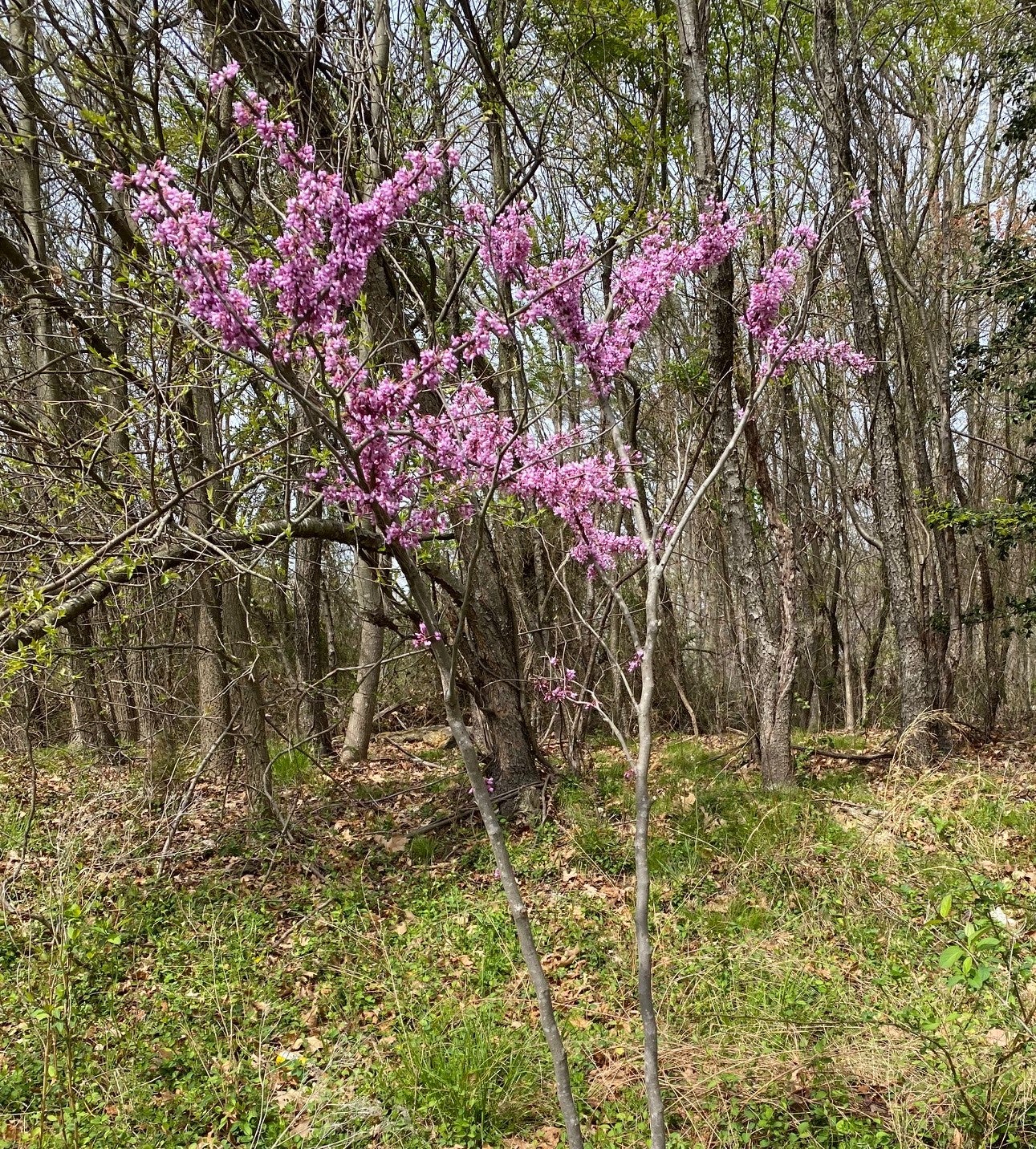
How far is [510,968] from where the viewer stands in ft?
13.0

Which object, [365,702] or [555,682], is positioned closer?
[555,682]

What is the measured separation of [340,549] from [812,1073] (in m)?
7.12

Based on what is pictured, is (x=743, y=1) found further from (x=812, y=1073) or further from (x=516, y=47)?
(x=812, y=1073)

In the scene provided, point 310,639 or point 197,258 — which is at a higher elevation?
point 197,258

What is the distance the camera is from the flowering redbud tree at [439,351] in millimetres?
1776

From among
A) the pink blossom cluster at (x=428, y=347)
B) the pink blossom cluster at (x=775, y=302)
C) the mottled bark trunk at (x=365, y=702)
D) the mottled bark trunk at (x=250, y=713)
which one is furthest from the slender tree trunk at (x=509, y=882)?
the mottled bark trunk at (x=365, y=702)

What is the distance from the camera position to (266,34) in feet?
13.6

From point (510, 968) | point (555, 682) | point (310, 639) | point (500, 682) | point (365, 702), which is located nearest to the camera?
point (510, 968)

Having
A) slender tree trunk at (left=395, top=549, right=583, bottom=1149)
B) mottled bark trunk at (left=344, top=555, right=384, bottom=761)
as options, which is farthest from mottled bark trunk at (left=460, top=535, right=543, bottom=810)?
slender tree trunk at (left=395, top=549, right=583, bottom=1149)

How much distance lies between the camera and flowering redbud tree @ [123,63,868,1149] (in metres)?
1.78

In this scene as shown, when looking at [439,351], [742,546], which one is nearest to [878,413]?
[742,546]

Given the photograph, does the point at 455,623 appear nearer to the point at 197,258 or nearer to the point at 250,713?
the point at 250,713

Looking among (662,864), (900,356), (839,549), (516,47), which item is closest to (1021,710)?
(839,549)

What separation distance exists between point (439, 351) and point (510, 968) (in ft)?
10.4
